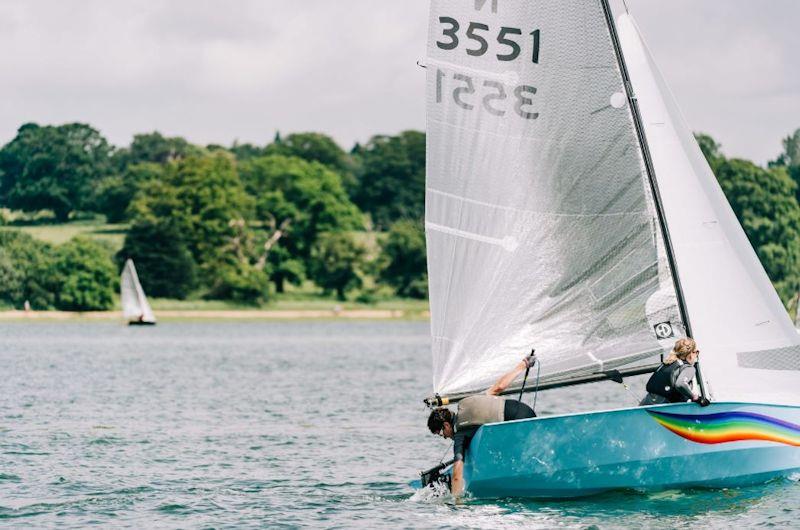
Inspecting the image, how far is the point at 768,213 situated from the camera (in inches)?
4309

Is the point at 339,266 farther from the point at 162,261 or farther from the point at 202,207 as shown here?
the point at 162,261

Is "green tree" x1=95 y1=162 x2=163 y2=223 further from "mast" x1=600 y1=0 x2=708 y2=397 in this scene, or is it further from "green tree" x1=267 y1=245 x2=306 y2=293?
"mast" x1=600 y1=0 x2=708 y2=397

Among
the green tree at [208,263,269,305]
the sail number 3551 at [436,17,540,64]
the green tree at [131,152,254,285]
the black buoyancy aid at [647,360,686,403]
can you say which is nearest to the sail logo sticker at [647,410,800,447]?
the black buoyancy aid at [647,360,686,403]

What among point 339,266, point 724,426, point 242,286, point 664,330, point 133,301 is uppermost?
point 339,266

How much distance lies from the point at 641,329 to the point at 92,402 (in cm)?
2260

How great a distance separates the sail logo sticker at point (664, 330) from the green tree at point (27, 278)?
326 ft

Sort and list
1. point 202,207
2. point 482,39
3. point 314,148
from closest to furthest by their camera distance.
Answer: point 482,39, point 202,207, point 314,148

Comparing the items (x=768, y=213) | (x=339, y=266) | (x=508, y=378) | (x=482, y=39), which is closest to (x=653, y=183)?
(x=482, y=39)

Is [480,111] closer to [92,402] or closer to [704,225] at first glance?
[704,225]

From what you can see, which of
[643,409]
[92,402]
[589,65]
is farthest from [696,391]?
[92,402]

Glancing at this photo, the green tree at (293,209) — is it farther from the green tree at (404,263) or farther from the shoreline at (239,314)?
the shoreline at (239,314)

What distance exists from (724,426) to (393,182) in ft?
504

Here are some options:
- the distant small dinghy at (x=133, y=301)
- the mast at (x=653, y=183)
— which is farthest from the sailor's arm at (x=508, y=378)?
the distant small dinghy at (x=133, y=301)

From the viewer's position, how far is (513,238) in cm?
1780
